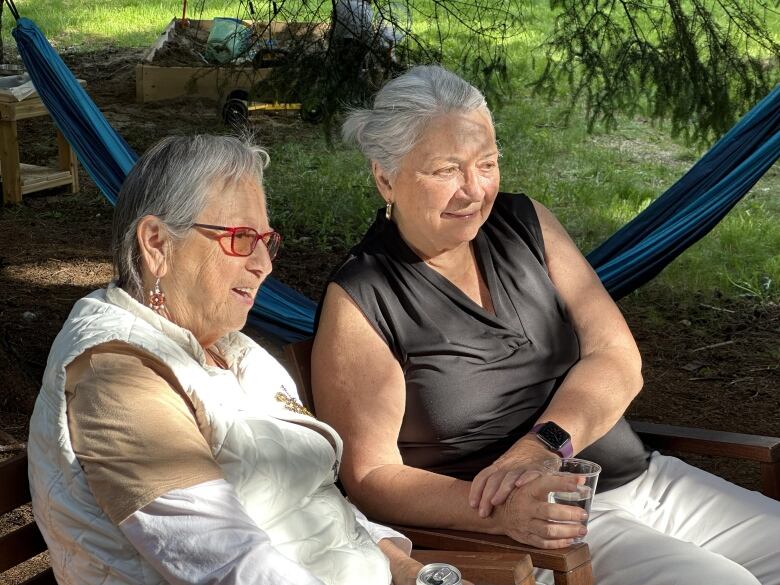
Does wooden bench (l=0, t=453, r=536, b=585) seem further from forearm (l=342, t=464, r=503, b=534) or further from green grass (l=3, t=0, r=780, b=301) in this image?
green grass (l=3, t=0, r=780, b=301)

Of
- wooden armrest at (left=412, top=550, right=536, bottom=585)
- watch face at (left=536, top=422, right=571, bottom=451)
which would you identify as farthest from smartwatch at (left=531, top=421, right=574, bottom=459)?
wooden armrest at (left=412, top=550, right=536, bottom=585)

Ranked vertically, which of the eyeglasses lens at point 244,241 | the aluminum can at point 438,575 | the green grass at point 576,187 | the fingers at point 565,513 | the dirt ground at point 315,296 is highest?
the eyeglasses lens at point 244,241

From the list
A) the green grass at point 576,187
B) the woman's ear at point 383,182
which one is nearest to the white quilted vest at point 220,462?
the woman's ear at point 383,182

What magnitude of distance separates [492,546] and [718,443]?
2.08 ft

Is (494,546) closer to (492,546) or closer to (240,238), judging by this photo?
(492,546)

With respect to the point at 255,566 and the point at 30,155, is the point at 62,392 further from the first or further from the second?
the point at 30,155

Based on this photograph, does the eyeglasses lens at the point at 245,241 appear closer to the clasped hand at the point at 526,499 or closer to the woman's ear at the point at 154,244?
the woman's ear at the point at 154,244

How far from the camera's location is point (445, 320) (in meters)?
2.25

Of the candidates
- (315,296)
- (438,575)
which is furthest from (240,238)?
(315,296)

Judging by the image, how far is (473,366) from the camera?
223cm

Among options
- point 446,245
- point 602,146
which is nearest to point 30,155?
point 602,146

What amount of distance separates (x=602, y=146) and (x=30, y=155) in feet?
11.9

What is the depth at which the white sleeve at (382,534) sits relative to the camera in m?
1.96

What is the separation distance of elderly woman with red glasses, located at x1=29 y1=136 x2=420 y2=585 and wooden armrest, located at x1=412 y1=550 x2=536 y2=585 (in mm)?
87
